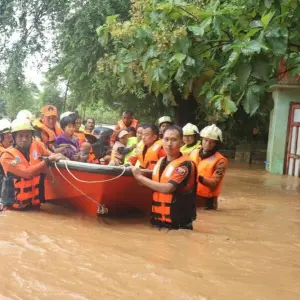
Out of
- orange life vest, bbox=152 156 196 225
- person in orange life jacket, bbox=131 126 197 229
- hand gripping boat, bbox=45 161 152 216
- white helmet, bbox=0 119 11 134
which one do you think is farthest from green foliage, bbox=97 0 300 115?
white helmet, bbox=0 119 11 134

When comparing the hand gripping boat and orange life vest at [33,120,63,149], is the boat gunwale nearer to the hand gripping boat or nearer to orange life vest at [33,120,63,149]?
→ the hand gripping boat

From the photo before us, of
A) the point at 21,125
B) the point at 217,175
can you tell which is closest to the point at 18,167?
the point at 21,125

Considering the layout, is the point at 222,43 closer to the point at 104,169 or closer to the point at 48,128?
the point at 104,169

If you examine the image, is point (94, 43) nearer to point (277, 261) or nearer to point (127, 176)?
point (127, 176)

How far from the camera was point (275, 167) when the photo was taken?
12.4 m

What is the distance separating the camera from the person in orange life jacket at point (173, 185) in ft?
14.2

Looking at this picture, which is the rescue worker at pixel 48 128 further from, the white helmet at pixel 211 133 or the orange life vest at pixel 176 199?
the orange life vest at pixel 176 199

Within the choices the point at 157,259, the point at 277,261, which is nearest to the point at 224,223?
the point at 277,261

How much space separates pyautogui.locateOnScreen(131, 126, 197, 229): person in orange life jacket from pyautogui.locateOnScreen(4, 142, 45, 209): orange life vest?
4.18 feet

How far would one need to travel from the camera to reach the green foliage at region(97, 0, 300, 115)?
3396 mm

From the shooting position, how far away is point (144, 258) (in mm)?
3871

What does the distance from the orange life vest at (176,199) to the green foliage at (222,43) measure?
2.27 ft

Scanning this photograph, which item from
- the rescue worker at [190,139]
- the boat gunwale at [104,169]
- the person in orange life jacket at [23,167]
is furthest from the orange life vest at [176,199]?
the rescue worker at [190,139]

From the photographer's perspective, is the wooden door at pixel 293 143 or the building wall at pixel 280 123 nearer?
the wooden door at pixel 293 143
